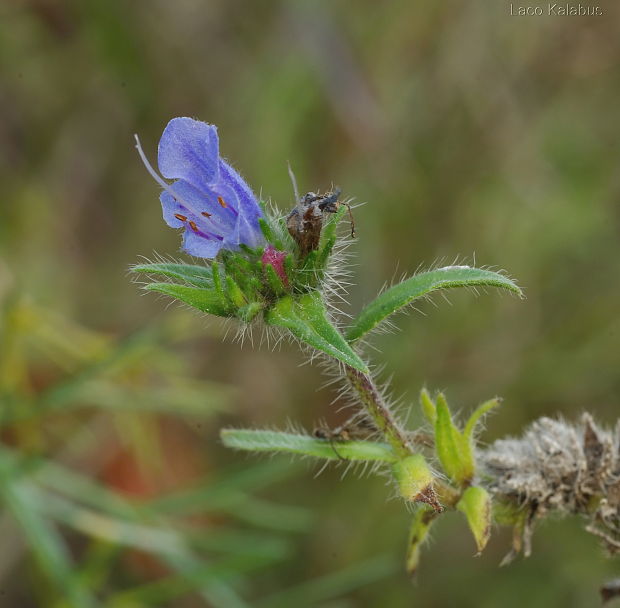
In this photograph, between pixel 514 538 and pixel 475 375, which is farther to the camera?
pixel 475 375

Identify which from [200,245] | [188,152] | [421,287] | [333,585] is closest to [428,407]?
[421,287]

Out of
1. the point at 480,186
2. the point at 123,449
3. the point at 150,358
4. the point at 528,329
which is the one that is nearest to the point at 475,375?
the point at 528,329

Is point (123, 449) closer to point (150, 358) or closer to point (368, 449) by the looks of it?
point (150, 358)

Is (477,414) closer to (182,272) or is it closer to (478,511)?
(478,511)

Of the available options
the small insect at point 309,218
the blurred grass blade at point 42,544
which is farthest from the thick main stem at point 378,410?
the blurred grass blade at point 42,544

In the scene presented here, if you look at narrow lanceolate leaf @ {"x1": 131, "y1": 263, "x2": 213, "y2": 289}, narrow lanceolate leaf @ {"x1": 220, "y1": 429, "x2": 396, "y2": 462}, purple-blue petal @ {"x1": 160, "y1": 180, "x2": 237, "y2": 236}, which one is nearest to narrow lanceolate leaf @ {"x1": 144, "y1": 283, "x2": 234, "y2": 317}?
narrow lanceolate leaf @ {"x1": 131, "y1": 263, "x2": 213, "y2": 289}
